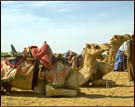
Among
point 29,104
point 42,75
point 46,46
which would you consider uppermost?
point 46,46

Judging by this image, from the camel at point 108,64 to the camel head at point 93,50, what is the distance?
95cm

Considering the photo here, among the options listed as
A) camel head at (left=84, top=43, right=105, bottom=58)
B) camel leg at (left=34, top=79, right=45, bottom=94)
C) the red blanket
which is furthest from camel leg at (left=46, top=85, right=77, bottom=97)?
camel head at (left=84, top=43, right=105, bottom=58)

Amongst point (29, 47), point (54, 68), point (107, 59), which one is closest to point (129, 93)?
point (54, 68)

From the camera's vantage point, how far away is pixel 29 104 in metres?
8.20

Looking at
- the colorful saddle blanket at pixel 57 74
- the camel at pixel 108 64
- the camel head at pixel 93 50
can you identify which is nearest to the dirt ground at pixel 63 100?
the colorful saddle blanket at pixel 57 74

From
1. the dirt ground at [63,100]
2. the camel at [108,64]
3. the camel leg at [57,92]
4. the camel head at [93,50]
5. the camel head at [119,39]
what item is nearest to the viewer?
the dirt ground at [63,100]

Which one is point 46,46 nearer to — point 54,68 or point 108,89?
point 54,68

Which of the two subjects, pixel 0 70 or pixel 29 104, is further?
pixel 0 70

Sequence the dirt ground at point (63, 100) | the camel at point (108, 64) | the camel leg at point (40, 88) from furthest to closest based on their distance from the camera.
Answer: the camel at point (108, 64) < the camel leg at point (40, 88) < the dirt ground at point (63, 100)

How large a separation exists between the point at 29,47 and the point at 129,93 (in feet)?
8.95

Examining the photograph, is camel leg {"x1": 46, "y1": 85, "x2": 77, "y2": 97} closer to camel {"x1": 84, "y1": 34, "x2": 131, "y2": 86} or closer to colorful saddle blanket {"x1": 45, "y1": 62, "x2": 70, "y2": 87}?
colorful saddle blanket {"x1": 45, "y1": 62, "x2": 70, "y2": 87}

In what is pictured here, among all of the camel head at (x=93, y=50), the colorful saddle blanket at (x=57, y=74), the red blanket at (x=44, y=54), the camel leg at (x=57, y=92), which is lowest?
the camel leg at (x=57, y=92)

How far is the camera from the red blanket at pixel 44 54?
9.56 meters

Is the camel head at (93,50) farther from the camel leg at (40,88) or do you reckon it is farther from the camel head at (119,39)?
the camel head at (119,39)
